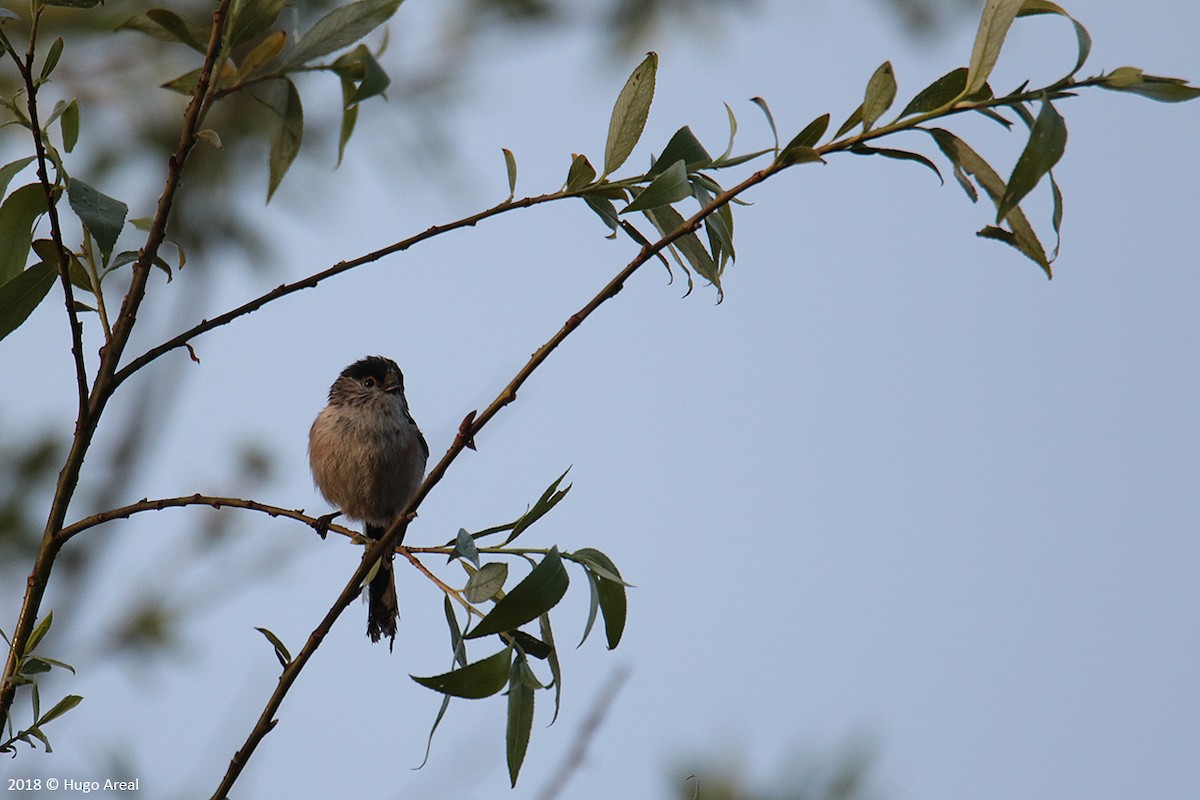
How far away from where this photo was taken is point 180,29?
5.55 ft

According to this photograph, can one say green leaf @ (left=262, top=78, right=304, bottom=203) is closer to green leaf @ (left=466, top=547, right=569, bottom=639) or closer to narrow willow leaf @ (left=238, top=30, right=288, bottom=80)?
narrow willow leaf @ (left=238, top=30, right=288, bottom=80)

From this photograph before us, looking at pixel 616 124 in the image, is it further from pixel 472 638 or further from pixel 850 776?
pixel 850 776

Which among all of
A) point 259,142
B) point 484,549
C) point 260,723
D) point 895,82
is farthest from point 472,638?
point 259,142

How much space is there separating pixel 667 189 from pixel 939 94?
0.42 m

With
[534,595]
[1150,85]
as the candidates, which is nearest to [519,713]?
[534,595]

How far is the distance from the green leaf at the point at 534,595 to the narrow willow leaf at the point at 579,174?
2.03 ft

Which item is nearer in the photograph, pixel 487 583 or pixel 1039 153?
pixel 1039 153

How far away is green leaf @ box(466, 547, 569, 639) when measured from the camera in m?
1.71

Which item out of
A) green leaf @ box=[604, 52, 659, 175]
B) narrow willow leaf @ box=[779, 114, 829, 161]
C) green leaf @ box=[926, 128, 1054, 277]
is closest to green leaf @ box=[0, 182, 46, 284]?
green leaf @ box=[604, 52, 659, 175]

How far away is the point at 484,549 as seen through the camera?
6.07 feet

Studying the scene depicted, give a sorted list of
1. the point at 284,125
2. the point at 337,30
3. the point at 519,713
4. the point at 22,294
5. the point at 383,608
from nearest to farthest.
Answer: the point at 337,30
the point at 284,125
the point at 519,713
the point at 22,294
the point at 383,608

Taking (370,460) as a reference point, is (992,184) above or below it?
below

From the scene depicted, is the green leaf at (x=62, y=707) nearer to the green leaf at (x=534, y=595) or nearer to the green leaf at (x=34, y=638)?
the green leaf at (x=34, y=638)

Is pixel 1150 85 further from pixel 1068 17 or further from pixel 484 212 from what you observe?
pixel 484 212
